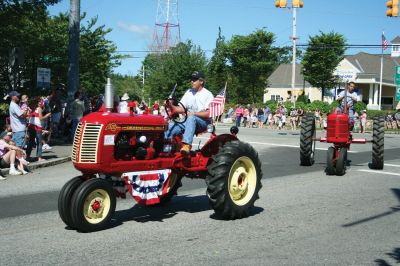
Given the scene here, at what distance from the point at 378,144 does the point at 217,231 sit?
26.3ft

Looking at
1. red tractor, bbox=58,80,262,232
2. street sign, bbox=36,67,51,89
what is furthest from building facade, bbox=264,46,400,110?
red tractor, bbox=58,80,262,232

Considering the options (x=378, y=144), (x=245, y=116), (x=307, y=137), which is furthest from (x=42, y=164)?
(x=245, y=116)

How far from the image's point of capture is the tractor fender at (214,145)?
26.5 feet

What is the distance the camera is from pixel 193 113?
306 inches

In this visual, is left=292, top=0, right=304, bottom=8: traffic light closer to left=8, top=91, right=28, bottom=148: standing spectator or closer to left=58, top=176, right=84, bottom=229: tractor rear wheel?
left=8, top=91, right=28, bottom=148: standing spectator

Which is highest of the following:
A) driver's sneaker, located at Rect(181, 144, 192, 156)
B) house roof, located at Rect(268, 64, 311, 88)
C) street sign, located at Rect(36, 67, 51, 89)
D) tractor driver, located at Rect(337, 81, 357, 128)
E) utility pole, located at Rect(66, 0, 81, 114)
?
house roof, located at Rect(268, 64, 311, 88)

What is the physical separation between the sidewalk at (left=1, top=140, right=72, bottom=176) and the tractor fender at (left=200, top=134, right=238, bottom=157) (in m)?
5.74

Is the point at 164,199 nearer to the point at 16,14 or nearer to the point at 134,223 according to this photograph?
the point at 134,223

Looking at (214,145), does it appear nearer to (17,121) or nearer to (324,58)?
(17,121)

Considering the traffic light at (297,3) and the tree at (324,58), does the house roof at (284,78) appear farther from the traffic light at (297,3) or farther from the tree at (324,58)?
the traffic light at (297,3)

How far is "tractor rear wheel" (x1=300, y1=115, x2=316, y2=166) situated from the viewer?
13.5m

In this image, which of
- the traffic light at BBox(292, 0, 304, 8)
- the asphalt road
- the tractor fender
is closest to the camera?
the asphalt road

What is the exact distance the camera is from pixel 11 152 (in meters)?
11.9

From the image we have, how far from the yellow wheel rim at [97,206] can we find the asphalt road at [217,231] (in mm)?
228
